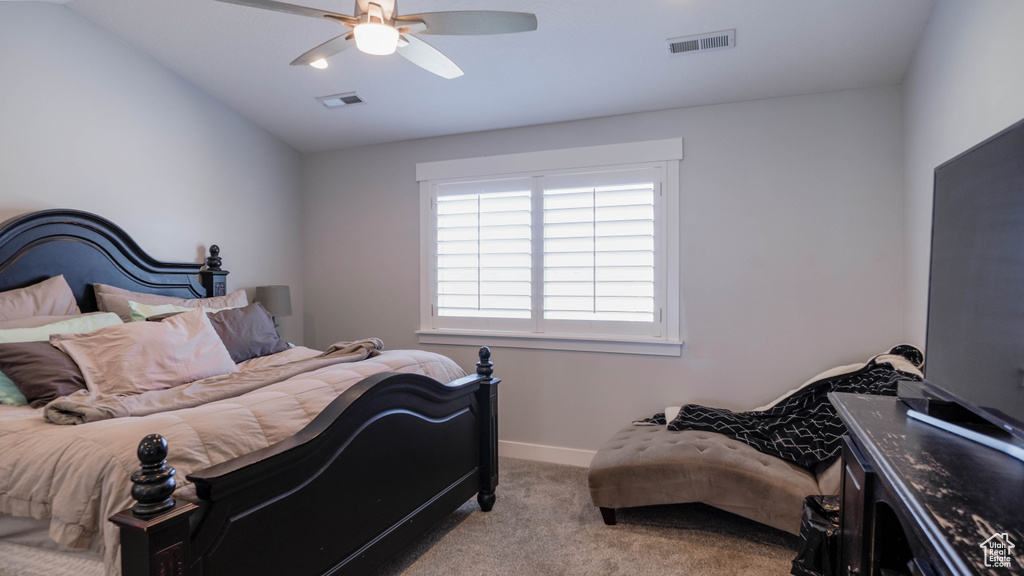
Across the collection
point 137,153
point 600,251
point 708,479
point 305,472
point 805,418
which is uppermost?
point 137,153

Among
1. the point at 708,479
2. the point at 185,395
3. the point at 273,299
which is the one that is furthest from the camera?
the point at 273,299

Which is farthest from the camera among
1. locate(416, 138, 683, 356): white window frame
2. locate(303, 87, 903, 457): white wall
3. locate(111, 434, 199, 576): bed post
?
locate(416, 138, 683, 356): white window frame

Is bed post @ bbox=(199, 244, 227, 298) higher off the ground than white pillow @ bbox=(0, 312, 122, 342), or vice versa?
bed post @ bbox=(199, 244, 227, 298)

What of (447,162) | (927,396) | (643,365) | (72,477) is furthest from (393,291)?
(927,396)

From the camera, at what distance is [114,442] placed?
138 centimetres

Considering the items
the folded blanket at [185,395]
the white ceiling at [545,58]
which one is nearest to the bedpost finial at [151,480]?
the folded blanket at [185,395]

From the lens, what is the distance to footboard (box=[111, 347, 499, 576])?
1232 mm

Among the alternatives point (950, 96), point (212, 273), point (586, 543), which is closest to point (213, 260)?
point (212, 273)

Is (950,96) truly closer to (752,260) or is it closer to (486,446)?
(752,260)

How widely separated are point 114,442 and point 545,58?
2.62 metres

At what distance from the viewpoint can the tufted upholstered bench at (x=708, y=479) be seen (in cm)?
237

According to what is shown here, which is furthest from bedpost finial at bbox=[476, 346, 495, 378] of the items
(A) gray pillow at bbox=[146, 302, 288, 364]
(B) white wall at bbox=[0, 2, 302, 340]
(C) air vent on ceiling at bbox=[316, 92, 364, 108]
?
(B) white wall at bbox=[0, 2, 302, 340]

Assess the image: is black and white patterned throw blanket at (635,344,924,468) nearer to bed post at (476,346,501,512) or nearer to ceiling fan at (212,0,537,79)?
bed post at (476,346,501,512)

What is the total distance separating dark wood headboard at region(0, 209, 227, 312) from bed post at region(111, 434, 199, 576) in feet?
6.93
